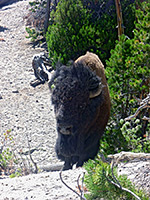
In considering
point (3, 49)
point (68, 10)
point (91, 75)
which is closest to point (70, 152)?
point (91, 75)

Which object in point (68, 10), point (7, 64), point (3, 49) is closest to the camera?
point (68, 10)

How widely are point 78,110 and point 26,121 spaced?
5679mm

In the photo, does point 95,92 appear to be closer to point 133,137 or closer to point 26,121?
point 133,137

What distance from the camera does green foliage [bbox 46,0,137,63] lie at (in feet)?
34.7

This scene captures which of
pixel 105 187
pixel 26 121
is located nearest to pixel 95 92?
pixel 105 187

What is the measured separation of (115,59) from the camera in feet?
19.6

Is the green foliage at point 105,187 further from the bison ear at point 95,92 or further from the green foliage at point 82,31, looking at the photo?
the green foliage at point 82,31

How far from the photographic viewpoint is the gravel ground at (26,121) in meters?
3.55

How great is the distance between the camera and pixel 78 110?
5.02 m

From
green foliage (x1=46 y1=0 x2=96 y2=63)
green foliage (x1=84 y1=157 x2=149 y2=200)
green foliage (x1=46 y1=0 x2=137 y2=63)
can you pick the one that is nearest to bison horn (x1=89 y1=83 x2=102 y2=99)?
green foliage (x1=84 y1=157 x2=149 y2=200)

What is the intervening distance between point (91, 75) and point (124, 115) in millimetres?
1240

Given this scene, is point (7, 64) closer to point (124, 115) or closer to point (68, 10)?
point (68, 10)

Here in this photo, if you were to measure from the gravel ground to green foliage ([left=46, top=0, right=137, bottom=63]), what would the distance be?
199 cm

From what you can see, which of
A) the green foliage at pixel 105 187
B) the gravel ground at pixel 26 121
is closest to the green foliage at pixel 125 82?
the gravel ground at pixel 26 121
